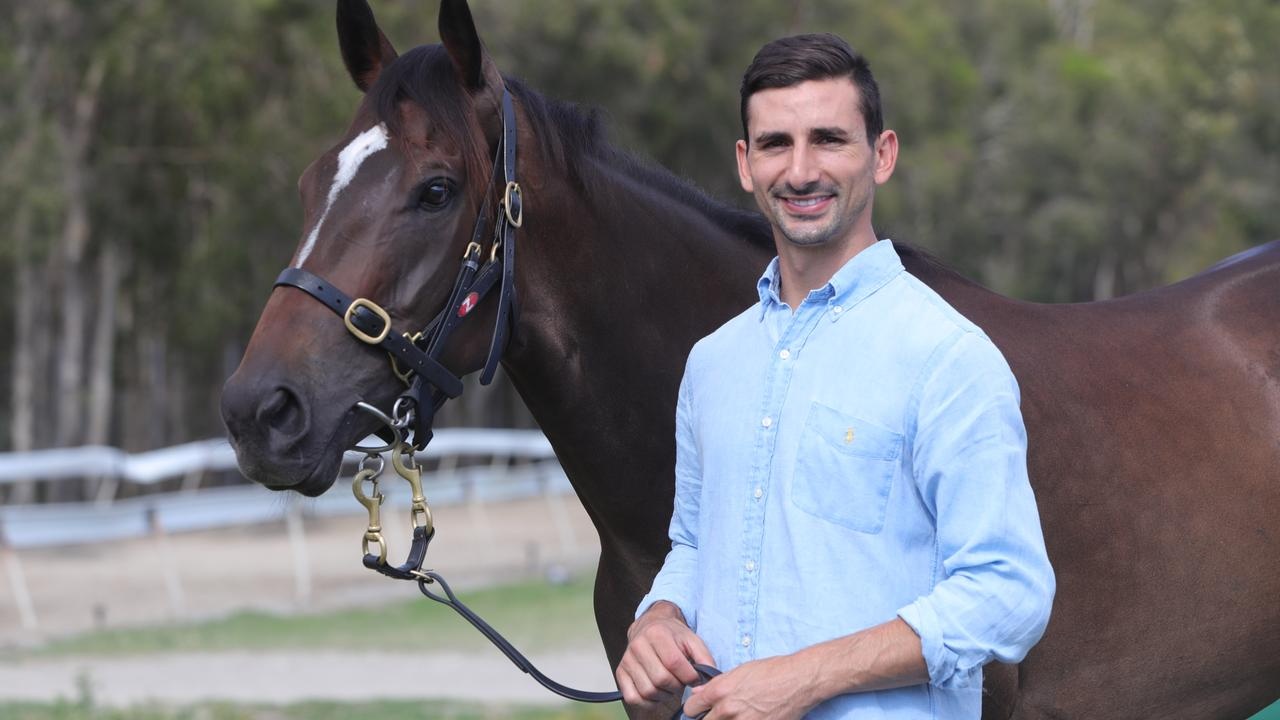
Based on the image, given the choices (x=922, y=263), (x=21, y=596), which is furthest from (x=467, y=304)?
(x=21, y=596)

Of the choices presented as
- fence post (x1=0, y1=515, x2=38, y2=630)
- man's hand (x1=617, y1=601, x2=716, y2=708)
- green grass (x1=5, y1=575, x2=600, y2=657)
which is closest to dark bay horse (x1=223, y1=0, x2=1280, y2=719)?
man's hand (x1=617, y1=601, x2=716, y2=708)

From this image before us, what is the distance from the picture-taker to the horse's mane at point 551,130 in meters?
2.82

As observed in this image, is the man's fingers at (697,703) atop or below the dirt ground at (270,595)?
atop

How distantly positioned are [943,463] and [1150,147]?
36529 millimetres

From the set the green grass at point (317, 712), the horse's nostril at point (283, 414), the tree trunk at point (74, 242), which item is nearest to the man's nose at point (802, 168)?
the horse's nostril at point (283, 414)

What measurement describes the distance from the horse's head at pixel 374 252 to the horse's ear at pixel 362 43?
0.24 meters

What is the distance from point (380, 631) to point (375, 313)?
813 centimetres

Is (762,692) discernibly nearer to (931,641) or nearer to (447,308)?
(931,641)

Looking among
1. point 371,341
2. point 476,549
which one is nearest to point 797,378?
point 371,341

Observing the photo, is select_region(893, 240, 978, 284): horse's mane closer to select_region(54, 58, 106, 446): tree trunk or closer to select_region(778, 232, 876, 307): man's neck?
select_region(778, 232, 876, 307): man's neck

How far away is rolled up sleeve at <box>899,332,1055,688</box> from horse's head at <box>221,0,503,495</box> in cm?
119

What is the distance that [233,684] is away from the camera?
8148mm

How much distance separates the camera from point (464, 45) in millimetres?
2893

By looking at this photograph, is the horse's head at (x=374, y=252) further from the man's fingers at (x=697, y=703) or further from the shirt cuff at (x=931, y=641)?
the shirt cuff at (x=931, y=641)
